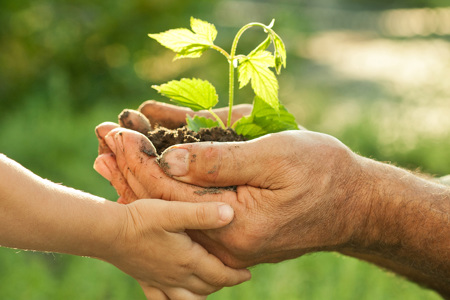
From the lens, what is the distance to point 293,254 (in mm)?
1986

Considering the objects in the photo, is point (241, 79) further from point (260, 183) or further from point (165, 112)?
point (165, 112)

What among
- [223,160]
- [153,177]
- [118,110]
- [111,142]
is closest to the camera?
[223,160]

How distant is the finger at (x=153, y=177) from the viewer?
70.4 inches

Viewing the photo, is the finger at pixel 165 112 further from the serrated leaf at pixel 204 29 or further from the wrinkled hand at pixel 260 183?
the serrated leaf at pixel 204 29

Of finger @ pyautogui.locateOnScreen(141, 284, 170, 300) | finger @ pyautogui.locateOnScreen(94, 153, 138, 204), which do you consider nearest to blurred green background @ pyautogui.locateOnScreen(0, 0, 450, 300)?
finger @ pyautogui.locateOnScreen(141, 284, 170, 300)

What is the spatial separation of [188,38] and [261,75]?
0.27m

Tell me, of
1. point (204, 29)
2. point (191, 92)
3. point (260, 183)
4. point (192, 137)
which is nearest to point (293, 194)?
point (260, 183)

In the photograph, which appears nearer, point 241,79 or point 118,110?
point 241,79

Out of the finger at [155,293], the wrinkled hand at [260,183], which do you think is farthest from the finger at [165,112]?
the finger at [155,293]

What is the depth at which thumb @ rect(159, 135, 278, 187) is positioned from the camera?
1702 millimetres

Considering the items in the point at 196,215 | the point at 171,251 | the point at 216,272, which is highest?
the point at 196,215

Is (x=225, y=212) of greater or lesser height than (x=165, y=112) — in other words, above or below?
below

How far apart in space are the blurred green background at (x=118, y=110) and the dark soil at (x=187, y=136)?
150 centimetres

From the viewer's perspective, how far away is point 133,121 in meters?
1.96
